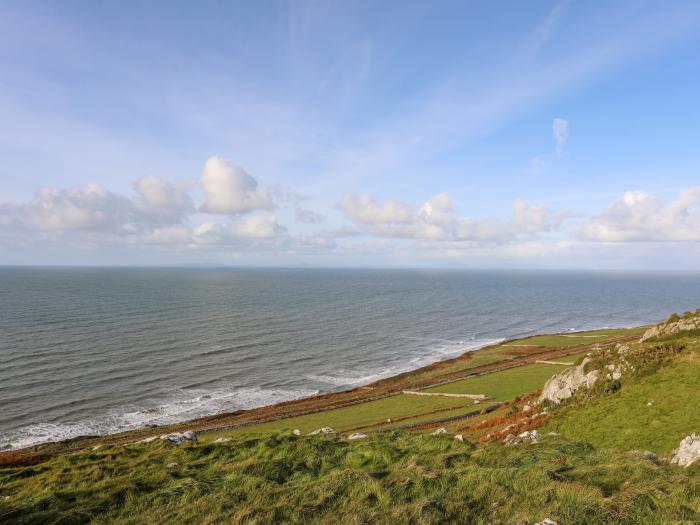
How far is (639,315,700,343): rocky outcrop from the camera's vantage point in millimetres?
32656

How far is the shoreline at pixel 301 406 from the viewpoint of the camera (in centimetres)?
3808

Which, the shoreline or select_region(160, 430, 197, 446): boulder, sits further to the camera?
the shoreline

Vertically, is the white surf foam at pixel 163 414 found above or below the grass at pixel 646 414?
below

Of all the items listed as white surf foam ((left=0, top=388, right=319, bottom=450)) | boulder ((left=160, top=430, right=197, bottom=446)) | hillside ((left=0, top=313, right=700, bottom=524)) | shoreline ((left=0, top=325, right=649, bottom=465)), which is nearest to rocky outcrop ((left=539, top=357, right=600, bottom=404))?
hillside ((left=0, top=313, right=700, bottom=524))

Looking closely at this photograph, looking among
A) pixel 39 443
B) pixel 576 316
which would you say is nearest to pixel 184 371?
pixel 39 443

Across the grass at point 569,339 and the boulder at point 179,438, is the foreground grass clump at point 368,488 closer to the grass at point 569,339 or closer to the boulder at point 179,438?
the boulder at point 179,438

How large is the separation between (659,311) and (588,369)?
169 meters

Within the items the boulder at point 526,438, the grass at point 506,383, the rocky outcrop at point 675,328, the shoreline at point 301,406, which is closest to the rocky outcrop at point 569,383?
the boulder at point 526,438

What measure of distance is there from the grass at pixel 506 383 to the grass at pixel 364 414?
462 cm

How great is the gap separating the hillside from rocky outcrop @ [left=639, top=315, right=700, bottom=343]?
0.31 m

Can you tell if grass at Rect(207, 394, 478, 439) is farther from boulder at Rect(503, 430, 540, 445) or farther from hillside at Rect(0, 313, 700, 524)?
boulder at Rect(503, 430, 540, 445)

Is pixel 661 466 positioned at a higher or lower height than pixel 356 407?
higher

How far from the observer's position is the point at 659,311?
156625 mm

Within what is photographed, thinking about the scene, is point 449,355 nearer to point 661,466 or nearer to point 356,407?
point 356,407
